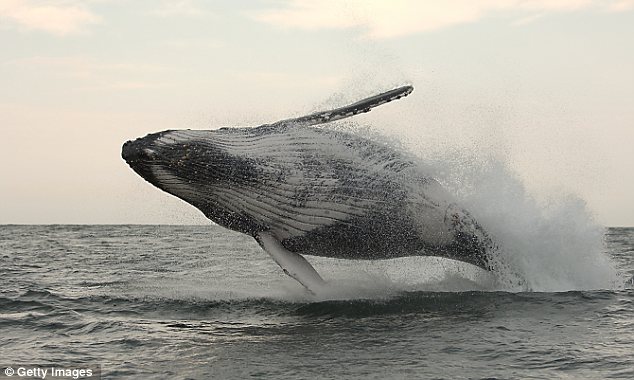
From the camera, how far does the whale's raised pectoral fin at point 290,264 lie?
10.4 metres

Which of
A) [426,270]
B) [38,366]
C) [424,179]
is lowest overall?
[38,366]

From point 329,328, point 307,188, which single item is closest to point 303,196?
point 307,188

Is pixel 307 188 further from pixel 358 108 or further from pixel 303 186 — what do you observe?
pixel 358 108

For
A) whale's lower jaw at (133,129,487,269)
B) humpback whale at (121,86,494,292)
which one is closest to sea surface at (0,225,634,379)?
humpback whale at (121,86,494,292)

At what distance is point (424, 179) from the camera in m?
10.6

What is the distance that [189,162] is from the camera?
10.1 m

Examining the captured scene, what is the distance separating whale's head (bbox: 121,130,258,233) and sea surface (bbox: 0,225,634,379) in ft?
5.51

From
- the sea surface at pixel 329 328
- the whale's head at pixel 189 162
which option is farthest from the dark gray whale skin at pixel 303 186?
the sea surface at pixel 329 328

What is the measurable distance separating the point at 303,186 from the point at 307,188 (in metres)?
0.06

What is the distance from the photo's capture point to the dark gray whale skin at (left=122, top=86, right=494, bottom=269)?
33.3 feet

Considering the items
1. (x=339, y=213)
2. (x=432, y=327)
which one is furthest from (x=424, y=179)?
(x=432, y=327)

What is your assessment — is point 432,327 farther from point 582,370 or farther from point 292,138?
point 292,138

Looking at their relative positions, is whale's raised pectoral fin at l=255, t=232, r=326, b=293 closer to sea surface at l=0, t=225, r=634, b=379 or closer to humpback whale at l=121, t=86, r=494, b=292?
humpback whale at l=121, t=86, r=494, b=292

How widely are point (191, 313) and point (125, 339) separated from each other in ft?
5.89
